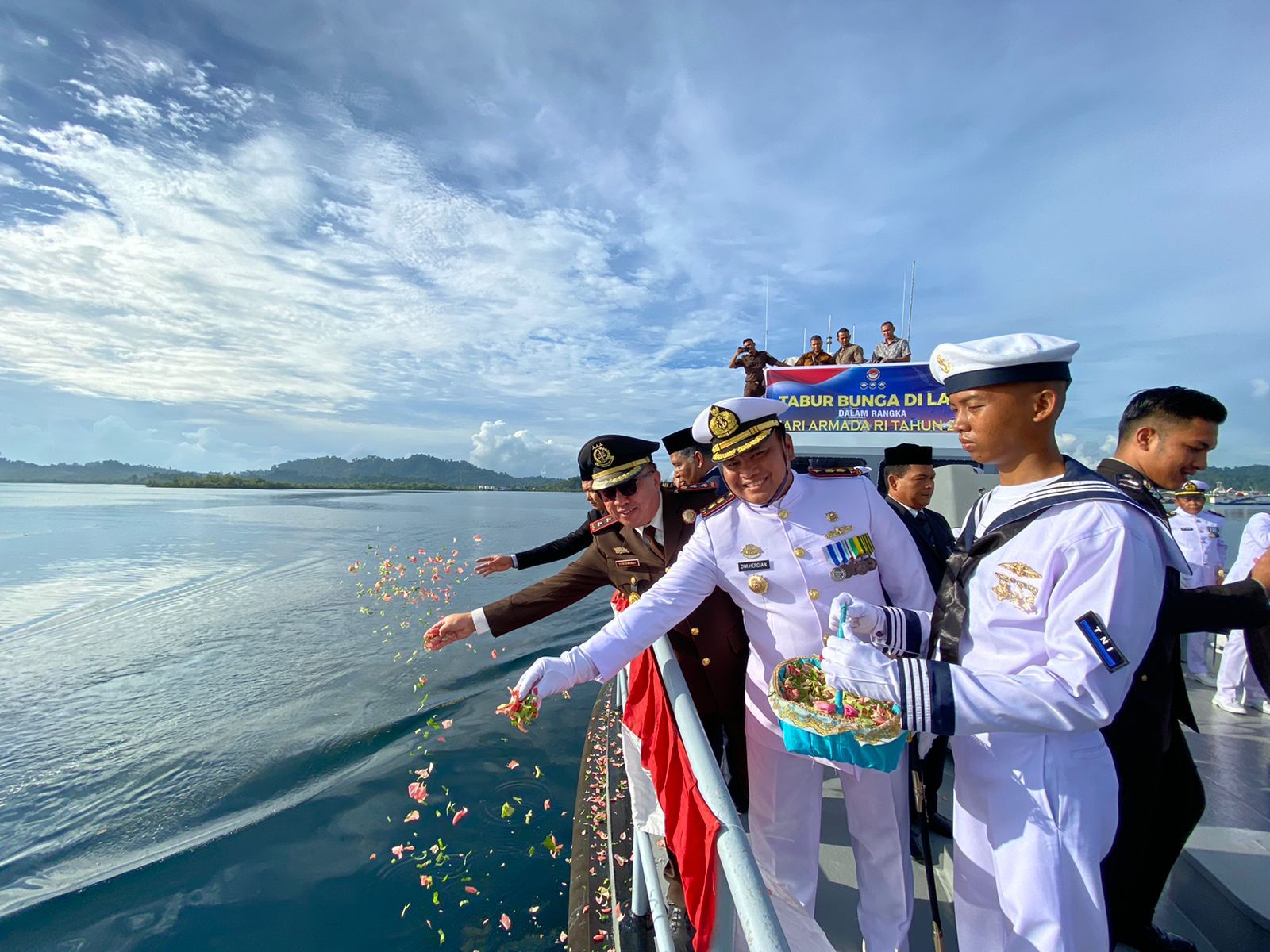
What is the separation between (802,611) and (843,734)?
2.68 ft

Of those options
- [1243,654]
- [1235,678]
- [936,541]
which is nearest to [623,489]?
[936,541]

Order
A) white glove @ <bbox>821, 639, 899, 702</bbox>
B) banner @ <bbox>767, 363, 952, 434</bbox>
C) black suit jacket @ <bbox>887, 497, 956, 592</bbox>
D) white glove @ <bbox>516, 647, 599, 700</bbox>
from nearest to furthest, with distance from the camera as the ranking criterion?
white glove @ <bbox>821, 639, 899, 702</bbox> → white glove @ <bbox>516, 647, 599, 700</bbox> → black suit jacket @ <bbox>887, 497, 956, 592</bbox> → banner @ <bbox>767, 363, 952, 434</bbox>

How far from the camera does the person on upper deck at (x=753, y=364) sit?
945 cm

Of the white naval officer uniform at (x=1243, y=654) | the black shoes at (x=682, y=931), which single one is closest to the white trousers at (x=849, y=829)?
the black shoes at (x=682, y=931)

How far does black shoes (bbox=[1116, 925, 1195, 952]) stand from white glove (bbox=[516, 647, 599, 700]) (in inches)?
105

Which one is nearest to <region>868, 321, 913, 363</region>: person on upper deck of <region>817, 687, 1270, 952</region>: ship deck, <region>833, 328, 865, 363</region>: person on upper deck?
<region>833, 328, 865, 363</region>: person on upper deck

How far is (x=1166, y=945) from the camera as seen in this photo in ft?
7.66

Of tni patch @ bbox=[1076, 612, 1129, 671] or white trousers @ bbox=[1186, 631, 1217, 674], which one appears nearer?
tni patch @ bbox=[1076, 612, 1129, 671]

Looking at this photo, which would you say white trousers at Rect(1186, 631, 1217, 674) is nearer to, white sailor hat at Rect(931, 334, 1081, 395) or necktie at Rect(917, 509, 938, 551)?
necktie at Rect(917, 509, 938, 551)

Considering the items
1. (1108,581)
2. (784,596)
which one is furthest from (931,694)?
(784,596)

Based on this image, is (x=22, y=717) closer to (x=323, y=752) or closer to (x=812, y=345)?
A: (x=323, y=752)

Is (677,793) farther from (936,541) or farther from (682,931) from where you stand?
(936,541)

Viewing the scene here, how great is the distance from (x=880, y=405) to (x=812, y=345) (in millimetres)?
2020

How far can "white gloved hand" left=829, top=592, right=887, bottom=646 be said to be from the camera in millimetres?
1727
